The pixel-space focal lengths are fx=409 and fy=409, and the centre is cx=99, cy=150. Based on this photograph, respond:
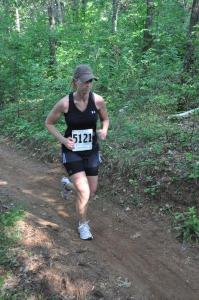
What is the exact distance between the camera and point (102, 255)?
5.37m

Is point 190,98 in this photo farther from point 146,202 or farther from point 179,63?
point 146,202

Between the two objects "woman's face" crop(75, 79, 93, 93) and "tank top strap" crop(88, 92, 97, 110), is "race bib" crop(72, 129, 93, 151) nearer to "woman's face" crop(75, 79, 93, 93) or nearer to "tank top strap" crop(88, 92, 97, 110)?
"tank top strap" crop(88, 92, 97, 110)

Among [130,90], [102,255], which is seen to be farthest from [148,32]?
[102,255]

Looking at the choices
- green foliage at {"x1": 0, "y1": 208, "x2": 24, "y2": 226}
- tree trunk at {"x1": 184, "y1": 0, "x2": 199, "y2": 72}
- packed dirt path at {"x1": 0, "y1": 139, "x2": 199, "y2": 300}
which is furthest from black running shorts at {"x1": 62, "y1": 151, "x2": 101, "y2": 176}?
tree trunk at {"x1": 184, "y1": 0, "x2": 199, "y2": 72}

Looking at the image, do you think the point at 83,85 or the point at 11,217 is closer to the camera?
the point at 83,85

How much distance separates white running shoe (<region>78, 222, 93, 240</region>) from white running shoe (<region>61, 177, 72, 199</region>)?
1.01 meters

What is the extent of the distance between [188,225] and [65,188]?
7.24 feet

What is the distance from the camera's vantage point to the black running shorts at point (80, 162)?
18.0 ft

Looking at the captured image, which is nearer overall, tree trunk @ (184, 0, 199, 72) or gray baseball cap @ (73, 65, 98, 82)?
gray baseball cap @ (73, 65, 98, 82)

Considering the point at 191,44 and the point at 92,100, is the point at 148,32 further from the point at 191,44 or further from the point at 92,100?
the point at 92,100

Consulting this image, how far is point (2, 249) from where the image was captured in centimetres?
521

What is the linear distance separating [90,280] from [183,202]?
221 centimetres

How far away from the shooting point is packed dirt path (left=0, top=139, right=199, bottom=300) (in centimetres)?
466

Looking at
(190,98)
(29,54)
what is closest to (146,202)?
(190,98)
